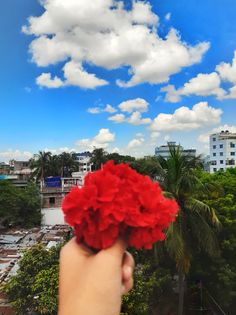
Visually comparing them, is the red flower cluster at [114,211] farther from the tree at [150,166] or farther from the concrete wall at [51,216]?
the concrete wall at [51,216]

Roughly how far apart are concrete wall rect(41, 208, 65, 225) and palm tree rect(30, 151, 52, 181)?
11189 millimetres

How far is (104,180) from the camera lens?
2768mm

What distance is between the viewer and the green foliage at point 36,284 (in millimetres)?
10329

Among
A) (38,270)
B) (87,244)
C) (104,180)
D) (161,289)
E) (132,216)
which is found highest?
(104,180)

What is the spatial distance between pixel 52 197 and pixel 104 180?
111 feet

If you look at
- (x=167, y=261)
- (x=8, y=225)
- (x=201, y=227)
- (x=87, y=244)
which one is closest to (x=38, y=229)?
(x=8, y=225)

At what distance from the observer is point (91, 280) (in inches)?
106

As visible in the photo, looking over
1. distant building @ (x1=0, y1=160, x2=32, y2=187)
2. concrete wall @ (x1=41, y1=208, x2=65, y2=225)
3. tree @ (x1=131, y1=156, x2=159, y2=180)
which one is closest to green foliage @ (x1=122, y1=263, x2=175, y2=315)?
tree @ (x1=131, y1=156, x2=159, y2=180)

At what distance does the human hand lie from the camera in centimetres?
266

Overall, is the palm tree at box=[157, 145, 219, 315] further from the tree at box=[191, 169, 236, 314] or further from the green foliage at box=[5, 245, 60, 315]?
the green foliage at box=[5, 245, 60, 315]

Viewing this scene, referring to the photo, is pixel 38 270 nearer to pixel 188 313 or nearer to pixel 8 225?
pixel 188 313

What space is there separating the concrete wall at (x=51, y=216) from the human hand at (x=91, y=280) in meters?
32.8

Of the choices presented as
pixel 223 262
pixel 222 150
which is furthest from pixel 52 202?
pixel 222 150

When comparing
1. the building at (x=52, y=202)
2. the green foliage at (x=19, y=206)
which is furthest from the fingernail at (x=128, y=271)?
the building at (x=52, y=202)
